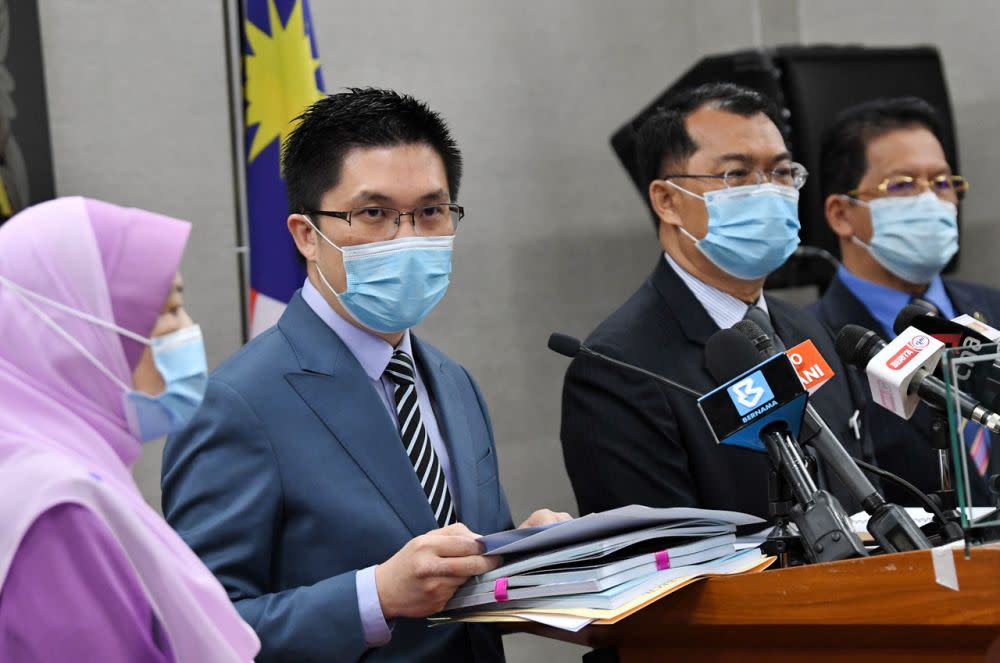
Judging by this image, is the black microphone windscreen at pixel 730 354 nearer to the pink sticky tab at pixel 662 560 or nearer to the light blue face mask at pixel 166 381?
the pink sticky tab at pixel 662 560

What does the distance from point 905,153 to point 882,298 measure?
0.43m

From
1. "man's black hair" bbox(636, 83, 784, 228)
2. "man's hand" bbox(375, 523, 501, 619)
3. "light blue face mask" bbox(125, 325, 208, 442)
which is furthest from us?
"man's black hair" bbox(636, 83, 784, 228)

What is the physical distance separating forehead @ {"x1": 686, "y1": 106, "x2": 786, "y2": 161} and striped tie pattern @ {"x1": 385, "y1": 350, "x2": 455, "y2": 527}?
0.99 metres

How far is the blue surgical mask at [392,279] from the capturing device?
2.09m

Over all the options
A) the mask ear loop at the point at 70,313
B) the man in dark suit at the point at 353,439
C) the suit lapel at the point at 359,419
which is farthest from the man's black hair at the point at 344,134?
the mask ear loop at the point at 70,313

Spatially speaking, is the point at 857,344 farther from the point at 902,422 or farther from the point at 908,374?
the point at 902,422

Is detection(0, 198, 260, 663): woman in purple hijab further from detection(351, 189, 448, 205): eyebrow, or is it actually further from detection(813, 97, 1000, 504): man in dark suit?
detection(813, 97, 1000, 504): man in dark suit

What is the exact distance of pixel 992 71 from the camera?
4738 mm

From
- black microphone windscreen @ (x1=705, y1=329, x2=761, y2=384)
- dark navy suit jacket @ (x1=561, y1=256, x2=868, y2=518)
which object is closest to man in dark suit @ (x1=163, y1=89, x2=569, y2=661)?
dark navy suit jacket @ (x1=561, y1=256, x2=868, y2=518)

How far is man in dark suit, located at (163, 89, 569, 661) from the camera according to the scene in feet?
5.73

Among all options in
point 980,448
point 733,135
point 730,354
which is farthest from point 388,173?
point 980,448

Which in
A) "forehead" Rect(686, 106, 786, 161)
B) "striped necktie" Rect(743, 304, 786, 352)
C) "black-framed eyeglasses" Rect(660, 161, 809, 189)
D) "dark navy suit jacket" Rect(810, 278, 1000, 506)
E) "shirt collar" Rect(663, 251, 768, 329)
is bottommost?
"dark navy suit jacket" Rect(810, 278, 1000, 506)

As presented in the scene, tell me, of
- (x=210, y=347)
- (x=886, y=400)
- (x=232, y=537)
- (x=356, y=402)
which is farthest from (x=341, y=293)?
(x=210, y=347)

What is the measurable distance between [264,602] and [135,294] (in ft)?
1.72
